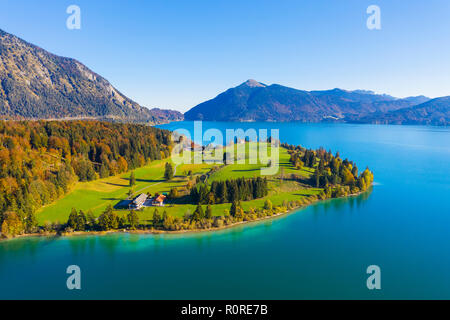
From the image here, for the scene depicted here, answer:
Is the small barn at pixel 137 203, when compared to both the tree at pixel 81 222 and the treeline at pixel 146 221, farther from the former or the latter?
the tree at pixel 81 222

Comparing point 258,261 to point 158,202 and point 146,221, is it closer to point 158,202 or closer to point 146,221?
point 146,221

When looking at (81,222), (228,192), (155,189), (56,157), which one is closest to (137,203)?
(81,222)

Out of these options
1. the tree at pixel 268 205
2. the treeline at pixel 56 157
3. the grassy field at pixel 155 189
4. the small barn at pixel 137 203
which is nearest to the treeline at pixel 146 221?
the grassy field at pixel 155 189

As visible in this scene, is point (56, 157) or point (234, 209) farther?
point (56, 157)

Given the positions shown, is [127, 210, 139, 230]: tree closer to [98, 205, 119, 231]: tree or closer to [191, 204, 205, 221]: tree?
[98, 205, 119, 231]: tree
